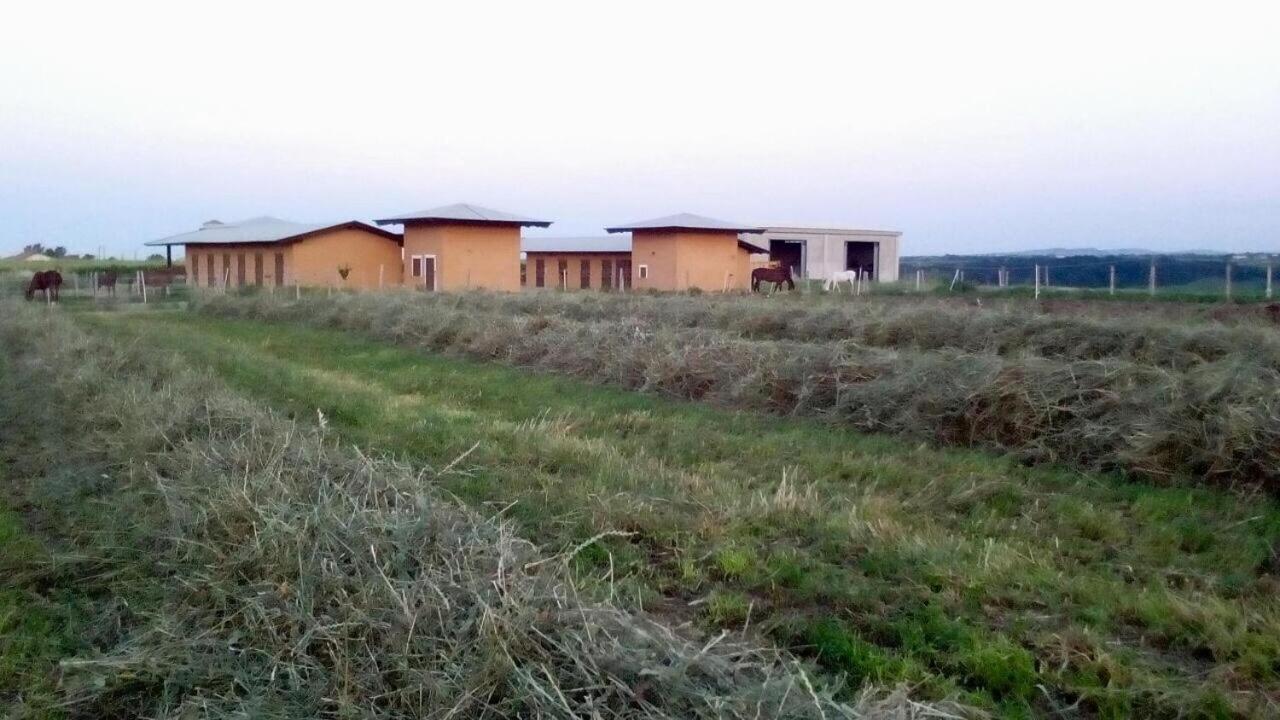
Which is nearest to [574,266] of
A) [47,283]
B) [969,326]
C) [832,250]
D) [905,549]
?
[832,250]

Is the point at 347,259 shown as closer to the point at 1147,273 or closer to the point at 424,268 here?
the point at 424,268

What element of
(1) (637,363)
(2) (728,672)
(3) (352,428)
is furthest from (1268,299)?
(2) (728,672)

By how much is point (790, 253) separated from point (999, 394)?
166ft

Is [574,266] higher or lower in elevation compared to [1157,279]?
higher

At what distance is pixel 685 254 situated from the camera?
43.1 meters

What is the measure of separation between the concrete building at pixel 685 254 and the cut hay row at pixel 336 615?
116 feet

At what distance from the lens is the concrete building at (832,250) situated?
2291 inches

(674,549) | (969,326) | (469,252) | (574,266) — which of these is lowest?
(674,549)

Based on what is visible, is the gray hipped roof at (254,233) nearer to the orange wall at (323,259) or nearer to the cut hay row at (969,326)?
the orange wall at (323,259)

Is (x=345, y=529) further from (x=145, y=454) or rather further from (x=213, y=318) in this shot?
(x=213, y=318)

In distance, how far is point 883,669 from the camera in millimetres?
4895

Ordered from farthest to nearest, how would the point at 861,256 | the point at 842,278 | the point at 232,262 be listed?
the point at 861,256 → the point at 842,278 → the point at 232,262

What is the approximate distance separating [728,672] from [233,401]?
697cm

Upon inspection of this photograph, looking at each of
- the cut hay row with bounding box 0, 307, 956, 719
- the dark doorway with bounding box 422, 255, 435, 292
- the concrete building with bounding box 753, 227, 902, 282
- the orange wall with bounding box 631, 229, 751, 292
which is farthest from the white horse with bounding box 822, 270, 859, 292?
the cut hay row with bounding box 0, 307, 956, 719
